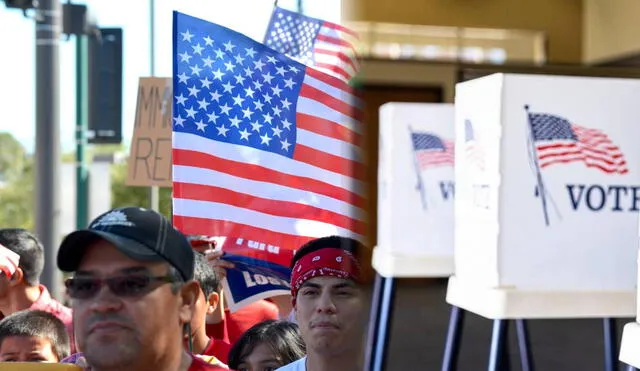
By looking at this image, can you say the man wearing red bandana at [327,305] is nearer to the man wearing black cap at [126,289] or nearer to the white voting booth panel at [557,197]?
the man wearing black cap at [126,289]

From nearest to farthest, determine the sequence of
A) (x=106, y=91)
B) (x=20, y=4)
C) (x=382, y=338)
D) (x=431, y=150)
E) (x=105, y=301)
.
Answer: (x=105, y=301), (x=382, y=338), (x=431, y=150), (x=20, y=4), (x=106, y=91)

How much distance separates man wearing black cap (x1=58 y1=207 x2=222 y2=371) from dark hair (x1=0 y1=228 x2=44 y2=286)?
260cm

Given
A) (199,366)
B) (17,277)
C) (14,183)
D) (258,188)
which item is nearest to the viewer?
(199,366)

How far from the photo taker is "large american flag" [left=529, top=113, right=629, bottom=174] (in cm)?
401

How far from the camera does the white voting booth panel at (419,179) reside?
6176mm

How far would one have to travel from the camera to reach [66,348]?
3.71 meters

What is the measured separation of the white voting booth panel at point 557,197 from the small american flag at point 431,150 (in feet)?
6.70

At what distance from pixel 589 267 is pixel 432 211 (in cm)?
222

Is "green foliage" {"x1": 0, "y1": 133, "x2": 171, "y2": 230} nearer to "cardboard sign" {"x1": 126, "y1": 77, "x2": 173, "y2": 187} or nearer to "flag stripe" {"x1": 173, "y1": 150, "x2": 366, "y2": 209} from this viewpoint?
"cardboard sign" {"x1": 126, "y1": 77, "x2": 173, "y2": 187}

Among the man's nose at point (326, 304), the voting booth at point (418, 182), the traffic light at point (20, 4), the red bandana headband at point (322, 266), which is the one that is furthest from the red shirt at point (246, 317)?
the traffic light at point (20, 4)

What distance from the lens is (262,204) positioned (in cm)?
394

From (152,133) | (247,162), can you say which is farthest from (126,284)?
(152,133)

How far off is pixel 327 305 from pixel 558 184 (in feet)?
5.05

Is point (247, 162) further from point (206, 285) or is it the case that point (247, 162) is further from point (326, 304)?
point (326, 304)
